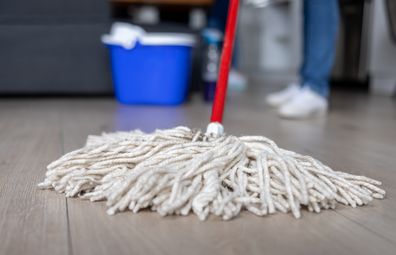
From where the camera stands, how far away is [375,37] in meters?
3.19

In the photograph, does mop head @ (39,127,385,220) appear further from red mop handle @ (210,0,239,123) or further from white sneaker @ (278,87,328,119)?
white sneaker @ (278,87,328,119)

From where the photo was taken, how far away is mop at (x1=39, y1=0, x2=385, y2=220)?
680mm

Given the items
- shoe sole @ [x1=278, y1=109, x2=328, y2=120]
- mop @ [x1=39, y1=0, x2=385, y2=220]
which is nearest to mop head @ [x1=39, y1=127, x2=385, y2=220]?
mop @ [x1=39, y1=0, x2=385, y2=220]

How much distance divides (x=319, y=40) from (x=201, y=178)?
49.0 inches

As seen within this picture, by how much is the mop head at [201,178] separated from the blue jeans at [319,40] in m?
1.06

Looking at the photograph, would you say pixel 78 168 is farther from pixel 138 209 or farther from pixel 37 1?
pixel 37 1

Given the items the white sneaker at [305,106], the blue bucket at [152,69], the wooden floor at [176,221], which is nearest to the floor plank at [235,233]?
the wooden floor at [176,221]

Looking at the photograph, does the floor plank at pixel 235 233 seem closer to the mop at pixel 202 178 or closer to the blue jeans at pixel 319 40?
the mop at pixel 202 178

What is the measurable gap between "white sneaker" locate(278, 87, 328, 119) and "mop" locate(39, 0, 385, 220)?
3.29 feet

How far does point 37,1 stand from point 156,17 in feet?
2.71

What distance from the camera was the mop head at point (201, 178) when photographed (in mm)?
680

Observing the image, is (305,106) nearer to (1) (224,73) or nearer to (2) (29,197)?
(1) (224,73)

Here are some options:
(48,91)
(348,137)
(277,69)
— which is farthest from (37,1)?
(277,69)

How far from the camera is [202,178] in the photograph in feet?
2.39
